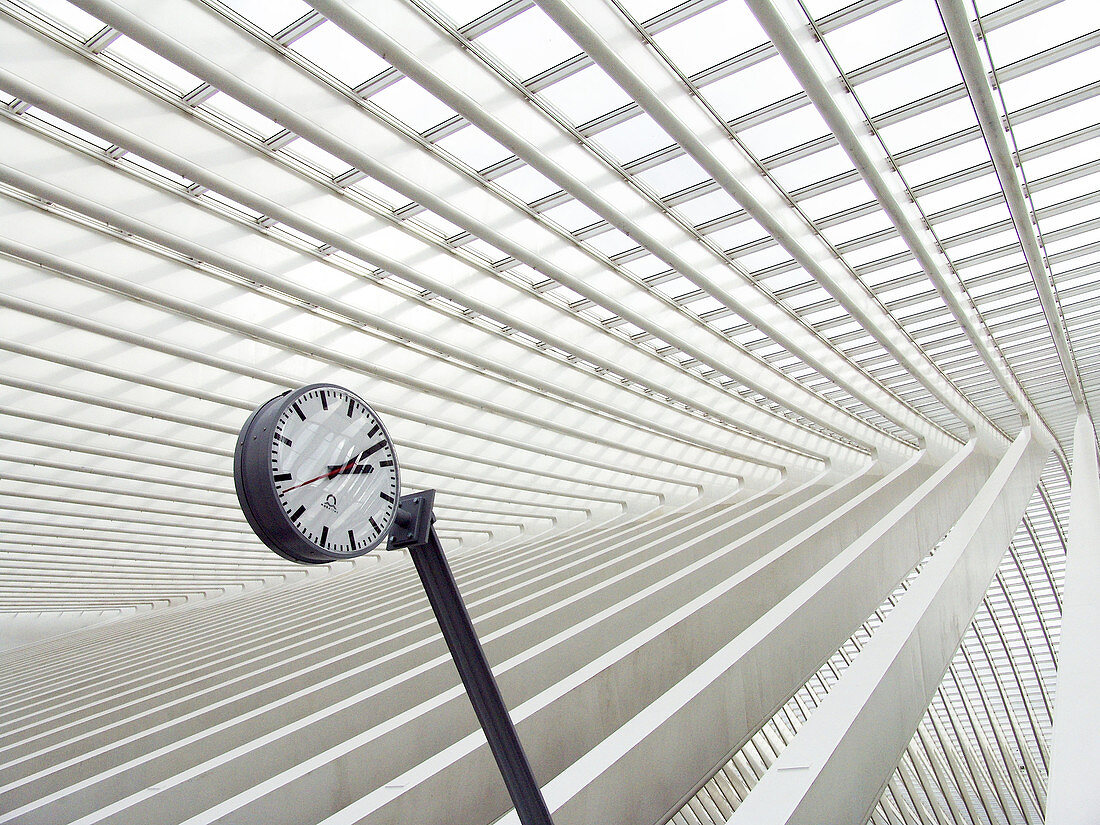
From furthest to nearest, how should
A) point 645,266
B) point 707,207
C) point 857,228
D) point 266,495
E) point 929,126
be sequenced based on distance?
1. point 645,266
2. point 857,228
3. point 707,207
4. point 929,126
5. point 266,495

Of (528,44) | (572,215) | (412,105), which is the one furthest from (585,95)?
(572,215)

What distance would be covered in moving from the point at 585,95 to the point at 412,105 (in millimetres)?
1685

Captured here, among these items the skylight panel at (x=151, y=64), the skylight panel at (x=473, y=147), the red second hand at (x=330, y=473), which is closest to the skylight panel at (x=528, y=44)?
the skylight panel at (x=473, y=147)

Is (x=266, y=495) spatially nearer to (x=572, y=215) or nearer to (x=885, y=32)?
(x=885, y=32)

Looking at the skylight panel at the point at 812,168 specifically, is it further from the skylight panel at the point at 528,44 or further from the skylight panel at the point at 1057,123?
the skylight panel at the point at 528,44

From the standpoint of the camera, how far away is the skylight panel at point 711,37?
7.24 m

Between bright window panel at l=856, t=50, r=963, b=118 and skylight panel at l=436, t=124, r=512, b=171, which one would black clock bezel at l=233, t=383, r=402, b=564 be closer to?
skylight panel at l=436, t=124, r=512, b=171

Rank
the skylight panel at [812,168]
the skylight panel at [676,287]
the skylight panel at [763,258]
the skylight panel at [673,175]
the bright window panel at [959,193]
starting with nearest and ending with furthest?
1. the skylight panel at [673,175]
2. the skylight panel at [812,168]
3. the bright window panel at [959,193]
4. the skylight panel at [763,258]
5. the skylight panel at [676,287]

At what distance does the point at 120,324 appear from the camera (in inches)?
421

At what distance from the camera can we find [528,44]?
727 centimetres

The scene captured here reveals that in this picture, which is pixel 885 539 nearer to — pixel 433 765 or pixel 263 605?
pixel 433 765

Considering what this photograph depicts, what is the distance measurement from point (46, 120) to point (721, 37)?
646 centimetres

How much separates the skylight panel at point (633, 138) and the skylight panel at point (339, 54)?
2.45 meters

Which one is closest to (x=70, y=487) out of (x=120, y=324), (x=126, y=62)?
(x=120, y=324)
